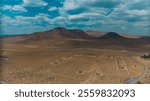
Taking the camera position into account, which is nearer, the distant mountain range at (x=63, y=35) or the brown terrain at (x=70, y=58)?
the brown terrain at (x=70, y=58)

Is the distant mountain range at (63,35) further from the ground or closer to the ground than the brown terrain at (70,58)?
further from the ground

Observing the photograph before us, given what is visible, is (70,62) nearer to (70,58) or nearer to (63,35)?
(70,58)

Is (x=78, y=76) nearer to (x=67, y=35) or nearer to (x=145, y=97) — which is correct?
(x=67, y=35)

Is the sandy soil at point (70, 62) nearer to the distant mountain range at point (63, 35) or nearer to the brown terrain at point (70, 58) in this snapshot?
the brown terrain at point (70, 58)

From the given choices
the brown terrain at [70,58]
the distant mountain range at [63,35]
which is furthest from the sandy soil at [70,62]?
the distant mountain range at [63,35]

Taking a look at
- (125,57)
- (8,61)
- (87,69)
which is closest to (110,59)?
(125,57)

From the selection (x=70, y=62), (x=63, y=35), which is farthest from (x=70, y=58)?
(x=63, y=35)

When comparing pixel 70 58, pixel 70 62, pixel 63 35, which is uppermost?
pixel 63 35

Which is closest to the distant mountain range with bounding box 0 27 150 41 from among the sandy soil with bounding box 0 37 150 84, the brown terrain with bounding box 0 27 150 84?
the brown terrain with bounding box 0 27 150 84
